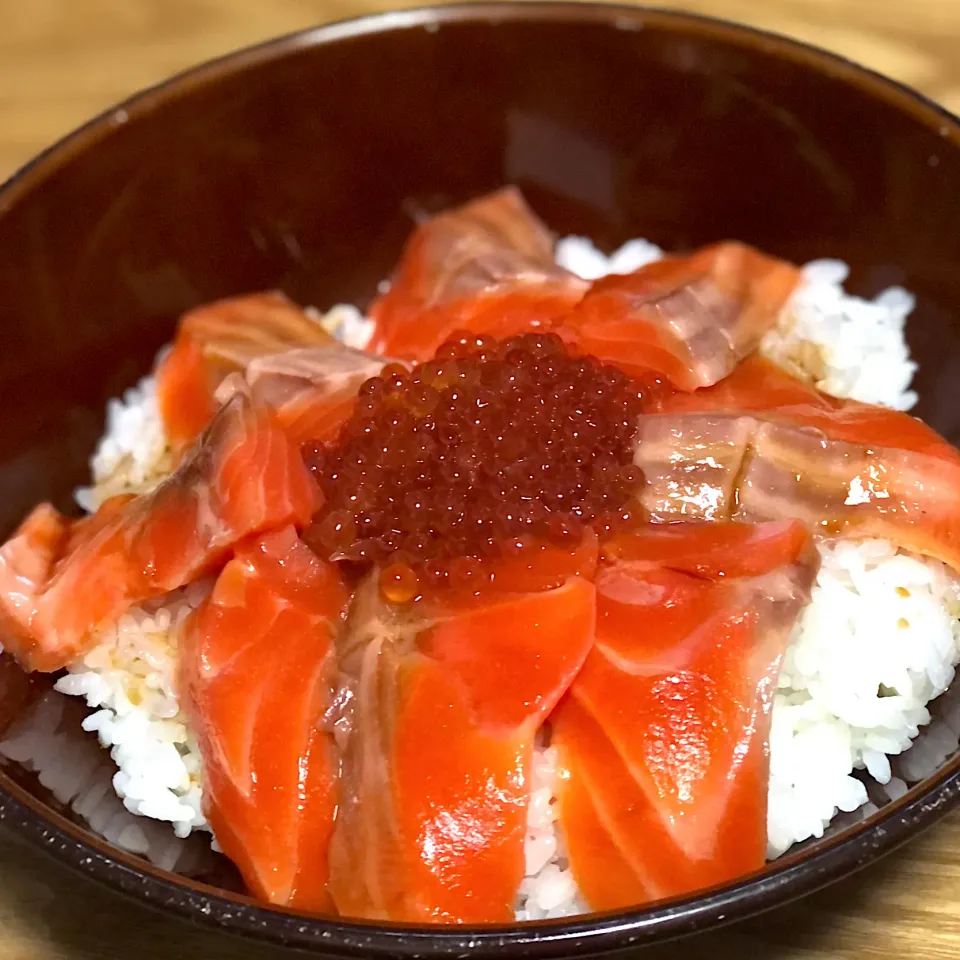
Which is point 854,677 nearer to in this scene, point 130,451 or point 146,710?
point 146,710

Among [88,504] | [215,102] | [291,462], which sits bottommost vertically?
[88,504]

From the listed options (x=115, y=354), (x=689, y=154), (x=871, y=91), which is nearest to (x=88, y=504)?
(x=115, y=354)

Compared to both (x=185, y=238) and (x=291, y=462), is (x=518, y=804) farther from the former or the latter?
(x=185, y=238)

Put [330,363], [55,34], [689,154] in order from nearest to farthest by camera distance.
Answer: [330,363] → [689,154] → [55,34]

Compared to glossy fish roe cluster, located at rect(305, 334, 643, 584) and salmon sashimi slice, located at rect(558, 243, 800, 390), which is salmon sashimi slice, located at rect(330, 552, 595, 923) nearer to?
glossy fish roe cluster, located at rect(305, 334, 643, 584)

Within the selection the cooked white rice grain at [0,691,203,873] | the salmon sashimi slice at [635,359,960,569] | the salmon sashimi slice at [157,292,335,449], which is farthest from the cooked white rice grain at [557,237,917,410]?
the cooked white rice grain at [0,691,203,873]

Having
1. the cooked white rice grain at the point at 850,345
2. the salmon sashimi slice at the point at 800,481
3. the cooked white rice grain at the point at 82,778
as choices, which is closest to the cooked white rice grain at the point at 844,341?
the cooked white rice grain at the point at 850,345
